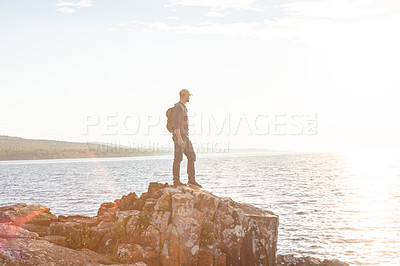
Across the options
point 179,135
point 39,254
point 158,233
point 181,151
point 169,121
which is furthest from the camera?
point 169,121

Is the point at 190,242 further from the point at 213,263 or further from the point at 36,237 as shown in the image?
the point at 36,237

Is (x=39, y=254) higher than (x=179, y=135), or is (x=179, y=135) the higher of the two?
(x=179, y=135)

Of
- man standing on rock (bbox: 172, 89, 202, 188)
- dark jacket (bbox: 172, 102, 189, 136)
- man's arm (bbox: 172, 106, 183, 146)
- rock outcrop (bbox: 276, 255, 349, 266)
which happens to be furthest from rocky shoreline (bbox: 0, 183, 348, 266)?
rock outcrop (bbox: 276, 255, 349, 266)

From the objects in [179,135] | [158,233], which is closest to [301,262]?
[158,233]

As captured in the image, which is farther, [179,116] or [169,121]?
[169,121]

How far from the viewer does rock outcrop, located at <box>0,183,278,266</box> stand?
45.0ft

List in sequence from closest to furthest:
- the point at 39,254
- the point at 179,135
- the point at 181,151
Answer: the point at 39,254, the point at 179,135, the point at 181,151

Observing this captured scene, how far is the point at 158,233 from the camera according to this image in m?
14.4

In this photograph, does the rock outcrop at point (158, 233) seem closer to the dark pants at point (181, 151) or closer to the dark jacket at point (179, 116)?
the dark pants at point (181, 151)

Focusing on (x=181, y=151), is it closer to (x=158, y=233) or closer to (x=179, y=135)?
(x=179, y=135)

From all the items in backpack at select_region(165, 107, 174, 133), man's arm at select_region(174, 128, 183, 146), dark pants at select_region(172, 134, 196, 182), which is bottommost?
dark pants at select_region(172, 134, 196, 182)

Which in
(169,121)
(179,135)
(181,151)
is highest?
(169,121)

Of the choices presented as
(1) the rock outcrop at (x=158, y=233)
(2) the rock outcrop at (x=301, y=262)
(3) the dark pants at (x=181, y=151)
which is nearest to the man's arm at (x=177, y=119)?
Result: (3) the dark pants at (x=181, y=151)

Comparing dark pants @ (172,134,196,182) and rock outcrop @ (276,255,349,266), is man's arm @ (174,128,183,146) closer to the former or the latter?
dark pants @ (172,134,196,182)
